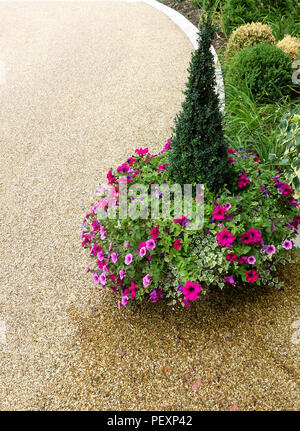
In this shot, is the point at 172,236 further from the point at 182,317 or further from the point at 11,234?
the point at 11,234

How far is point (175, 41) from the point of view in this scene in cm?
660

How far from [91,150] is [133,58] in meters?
2.56

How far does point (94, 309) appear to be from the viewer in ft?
9.36

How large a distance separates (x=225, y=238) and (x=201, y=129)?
2.44ft

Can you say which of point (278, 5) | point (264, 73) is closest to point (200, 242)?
point (264, 73)

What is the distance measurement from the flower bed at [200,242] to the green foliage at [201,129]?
167mm

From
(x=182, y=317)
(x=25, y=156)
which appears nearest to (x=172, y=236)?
(x=182, y=317)

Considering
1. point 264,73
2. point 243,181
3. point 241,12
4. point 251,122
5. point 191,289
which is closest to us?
point 191,289

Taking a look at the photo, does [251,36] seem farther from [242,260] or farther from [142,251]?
[142,251]

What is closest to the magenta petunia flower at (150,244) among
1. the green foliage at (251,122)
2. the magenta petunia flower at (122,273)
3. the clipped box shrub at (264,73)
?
the magenta petunia flower at (122,273)

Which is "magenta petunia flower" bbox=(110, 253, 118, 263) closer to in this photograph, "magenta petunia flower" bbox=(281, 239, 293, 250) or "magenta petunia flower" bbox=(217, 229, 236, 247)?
"magenta petunia flower" bbox=(217, 229, 236, 247)
